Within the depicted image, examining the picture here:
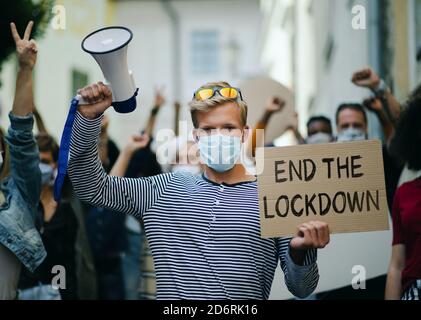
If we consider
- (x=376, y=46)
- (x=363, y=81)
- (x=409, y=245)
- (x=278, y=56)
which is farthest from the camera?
(x=278, y=56)

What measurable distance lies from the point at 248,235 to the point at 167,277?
321 mm

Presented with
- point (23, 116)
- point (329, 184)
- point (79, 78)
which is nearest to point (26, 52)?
point (23, 116)

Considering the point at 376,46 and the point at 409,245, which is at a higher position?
the point at 376,46

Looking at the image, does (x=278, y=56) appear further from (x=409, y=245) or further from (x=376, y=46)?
(x=409, y=245)

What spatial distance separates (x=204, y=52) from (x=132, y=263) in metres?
25.2

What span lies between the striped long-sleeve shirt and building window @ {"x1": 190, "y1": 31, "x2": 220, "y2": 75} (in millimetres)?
27392

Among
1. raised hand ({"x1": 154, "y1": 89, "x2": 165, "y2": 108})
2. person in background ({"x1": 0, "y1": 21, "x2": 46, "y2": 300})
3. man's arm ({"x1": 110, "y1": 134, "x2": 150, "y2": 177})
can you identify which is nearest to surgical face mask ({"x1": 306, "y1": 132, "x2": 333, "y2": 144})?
man's arm ({"x1": 110, "y1": 134, "x2": 150, "y2": 177})

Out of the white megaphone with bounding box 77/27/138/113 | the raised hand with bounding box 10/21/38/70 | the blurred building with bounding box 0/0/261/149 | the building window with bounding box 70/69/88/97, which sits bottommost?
the white megaphone with bounding box 77/27/138/113

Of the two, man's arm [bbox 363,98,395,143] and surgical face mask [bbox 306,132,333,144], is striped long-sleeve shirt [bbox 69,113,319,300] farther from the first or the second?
surgical face mask [bbox 306,132,333,144]

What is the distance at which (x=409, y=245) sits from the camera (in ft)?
12.4

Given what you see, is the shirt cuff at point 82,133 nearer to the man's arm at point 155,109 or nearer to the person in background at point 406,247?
the person in background at point 406,247

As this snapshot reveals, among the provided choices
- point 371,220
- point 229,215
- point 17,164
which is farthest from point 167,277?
point 17,164

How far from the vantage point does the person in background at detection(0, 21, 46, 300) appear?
12.6 ft

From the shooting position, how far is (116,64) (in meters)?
3.42
